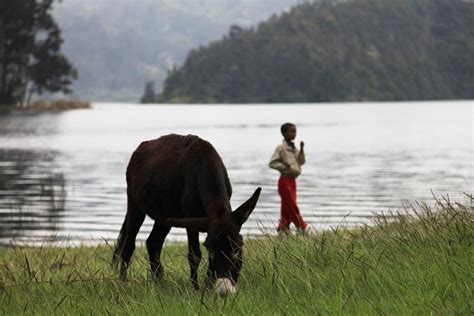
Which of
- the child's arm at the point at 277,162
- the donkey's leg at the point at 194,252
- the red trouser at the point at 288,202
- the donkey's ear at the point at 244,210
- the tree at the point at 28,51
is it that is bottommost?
the red trouser at the point at 288,202

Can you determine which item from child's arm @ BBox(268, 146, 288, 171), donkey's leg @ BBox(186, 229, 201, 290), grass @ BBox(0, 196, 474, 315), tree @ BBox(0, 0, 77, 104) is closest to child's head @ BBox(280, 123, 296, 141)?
child's arm @ BBox(268, 146, 288, 171)

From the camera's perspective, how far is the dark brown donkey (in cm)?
770

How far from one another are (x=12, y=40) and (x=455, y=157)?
69935 mm

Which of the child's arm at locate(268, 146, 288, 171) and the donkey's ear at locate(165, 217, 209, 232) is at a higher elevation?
the donkey's ear at locate(165, 217, 209, 232)

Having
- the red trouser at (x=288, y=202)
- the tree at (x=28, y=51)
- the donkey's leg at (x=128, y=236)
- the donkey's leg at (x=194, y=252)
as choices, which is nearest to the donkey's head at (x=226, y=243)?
the donkey's leg at (x=194, y=252)

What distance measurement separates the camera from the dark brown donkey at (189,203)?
25.2 feet

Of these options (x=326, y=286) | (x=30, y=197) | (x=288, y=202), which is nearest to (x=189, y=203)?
(x=326, y=286)

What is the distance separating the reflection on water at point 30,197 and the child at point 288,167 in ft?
12.9

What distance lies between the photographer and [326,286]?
26.9 feet

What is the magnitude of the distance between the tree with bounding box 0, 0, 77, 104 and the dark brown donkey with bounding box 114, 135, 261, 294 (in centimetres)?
9696

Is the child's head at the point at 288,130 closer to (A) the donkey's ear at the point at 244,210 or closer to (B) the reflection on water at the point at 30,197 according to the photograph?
(B) the reflection on water at the point at 30,197

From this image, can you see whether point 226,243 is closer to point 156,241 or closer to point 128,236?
Result: point 156,241

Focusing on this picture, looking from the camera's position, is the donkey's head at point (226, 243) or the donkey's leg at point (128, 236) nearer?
the donkey's head at point (226, 243)

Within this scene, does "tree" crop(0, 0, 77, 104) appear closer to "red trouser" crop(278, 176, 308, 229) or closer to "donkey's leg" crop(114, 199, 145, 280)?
"red trouser" crop(278, 176, 308, 229)
